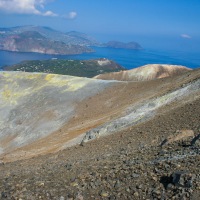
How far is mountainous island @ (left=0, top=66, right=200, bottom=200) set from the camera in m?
10.3

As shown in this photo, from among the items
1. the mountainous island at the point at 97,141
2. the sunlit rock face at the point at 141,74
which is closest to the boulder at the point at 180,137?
the mountainous island at the point at 97,141

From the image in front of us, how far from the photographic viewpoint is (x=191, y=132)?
52.3 ft

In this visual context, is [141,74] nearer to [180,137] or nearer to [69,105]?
[69,105]

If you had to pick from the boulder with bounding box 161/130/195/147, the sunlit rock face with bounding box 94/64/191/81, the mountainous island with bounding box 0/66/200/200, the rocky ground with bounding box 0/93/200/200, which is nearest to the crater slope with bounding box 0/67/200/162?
the mountainous island with bounding box 0/66/200/200

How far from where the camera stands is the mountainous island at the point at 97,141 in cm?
1028

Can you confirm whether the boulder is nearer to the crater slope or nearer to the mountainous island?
the mountainous island

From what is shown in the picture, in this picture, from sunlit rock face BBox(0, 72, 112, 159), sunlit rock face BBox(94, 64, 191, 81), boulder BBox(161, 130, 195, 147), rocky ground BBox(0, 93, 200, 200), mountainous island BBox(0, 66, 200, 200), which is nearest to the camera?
rocky ground BBox(0, 93, 200, 200)

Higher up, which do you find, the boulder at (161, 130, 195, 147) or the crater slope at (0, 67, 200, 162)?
the boulder at (161, 130, 195, 147)

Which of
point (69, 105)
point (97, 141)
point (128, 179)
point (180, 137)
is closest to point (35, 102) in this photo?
point (69, 105)

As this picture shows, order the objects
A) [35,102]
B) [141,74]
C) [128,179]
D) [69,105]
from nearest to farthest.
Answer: [128,179]
[69,105]
[35,102]
[141,74]

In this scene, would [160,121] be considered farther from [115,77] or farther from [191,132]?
[115,77]

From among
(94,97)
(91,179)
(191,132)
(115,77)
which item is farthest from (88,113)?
(115,77)

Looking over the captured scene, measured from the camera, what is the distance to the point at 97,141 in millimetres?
22188

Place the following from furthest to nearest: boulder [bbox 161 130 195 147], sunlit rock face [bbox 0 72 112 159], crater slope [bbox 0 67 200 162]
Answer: sunlit rock face [bbox 0 72 112 159], crater slope [bbox 0 67 200 162], boulder [bbox 161 130 195 147]
